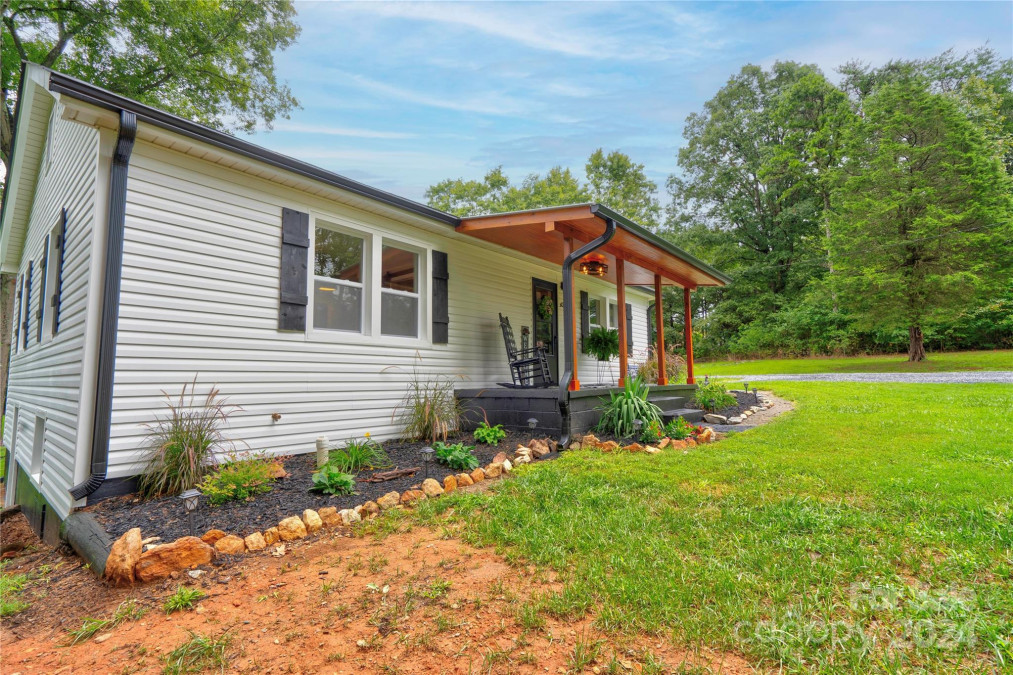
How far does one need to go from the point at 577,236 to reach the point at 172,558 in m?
5.39

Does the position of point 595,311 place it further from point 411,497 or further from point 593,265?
point 411,497

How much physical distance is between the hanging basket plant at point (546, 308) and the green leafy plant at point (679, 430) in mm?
3259

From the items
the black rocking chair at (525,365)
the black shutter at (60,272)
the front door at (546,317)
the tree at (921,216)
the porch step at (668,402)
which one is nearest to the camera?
the black shutter at (60,272)

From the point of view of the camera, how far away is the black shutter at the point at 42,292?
545cm

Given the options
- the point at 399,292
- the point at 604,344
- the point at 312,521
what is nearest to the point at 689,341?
the point at 604,344

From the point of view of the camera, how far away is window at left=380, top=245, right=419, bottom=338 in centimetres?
572

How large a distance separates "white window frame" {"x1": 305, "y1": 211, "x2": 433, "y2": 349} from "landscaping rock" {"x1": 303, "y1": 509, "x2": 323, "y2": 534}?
2.18 meters

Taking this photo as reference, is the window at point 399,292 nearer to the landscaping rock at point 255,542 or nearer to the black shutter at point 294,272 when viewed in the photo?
the black shutter at point 294,272

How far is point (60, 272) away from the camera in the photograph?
476cm

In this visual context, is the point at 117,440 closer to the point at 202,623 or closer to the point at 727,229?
the point at 202,623

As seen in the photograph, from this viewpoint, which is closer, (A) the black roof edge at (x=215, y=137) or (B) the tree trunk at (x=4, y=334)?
(A) the black roof edge at (x=215, y=137)

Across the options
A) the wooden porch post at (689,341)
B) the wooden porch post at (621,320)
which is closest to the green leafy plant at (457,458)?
the wooden porch post at (621,320)

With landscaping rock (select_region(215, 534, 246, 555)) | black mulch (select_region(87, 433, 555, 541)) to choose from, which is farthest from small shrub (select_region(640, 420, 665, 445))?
landscaping rock (select_region(215, 534, 246, 555))

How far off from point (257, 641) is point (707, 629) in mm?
1724
